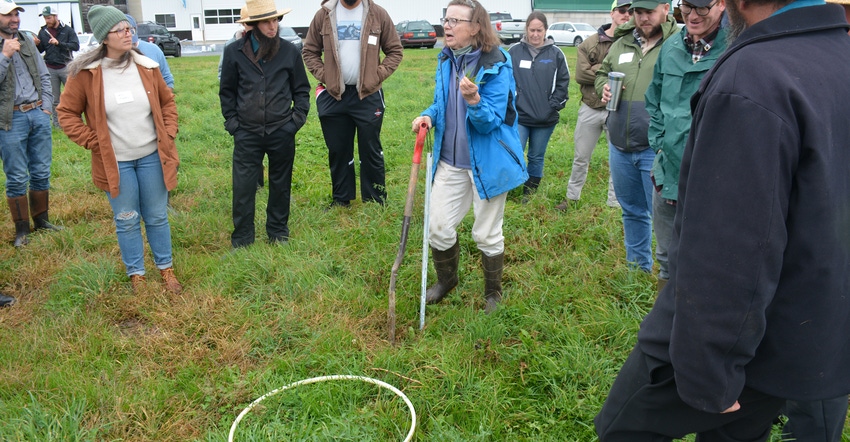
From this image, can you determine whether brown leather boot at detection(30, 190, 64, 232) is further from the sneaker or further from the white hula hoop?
the white hula hoop

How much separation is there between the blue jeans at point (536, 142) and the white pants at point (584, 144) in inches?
13.0

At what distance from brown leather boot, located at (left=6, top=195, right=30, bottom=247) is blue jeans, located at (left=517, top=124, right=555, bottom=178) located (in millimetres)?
4593

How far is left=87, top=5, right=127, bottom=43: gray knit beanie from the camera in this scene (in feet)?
13.5

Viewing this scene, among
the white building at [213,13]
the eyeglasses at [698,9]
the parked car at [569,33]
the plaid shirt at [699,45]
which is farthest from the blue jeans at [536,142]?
the white building at [213,13]

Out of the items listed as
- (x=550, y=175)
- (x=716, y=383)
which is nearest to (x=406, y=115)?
(x=550, y=175)

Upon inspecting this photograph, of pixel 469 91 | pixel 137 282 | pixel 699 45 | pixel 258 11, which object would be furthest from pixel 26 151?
pixel 699 45

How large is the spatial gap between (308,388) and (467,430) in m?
0.86

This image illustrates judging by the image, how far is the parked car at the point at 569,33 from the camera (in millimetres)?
30453

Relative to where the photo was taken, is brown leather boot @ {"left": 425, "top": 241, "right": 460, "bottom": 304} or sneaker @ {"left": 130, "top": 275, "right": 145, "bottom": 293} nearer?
brown leather boot @ {"left": 425, "top": 241, "right": 460, "bottom": 304}

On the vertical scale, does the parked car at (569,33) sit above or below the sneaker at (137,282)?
above

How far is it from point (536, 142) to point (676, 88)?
3.10 meters

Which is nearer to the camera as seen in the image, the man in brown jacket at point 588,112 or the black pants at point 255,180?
the black pants at point 255,180

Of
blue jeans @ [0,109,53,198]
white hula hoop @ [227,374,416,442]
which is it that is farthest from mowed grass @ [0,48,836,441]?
blue jeans @ [0,109,53,198]

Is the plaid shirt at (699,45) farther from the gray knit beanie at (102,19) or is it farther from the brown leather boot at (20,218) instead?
the brown leather boot at (20,218)
